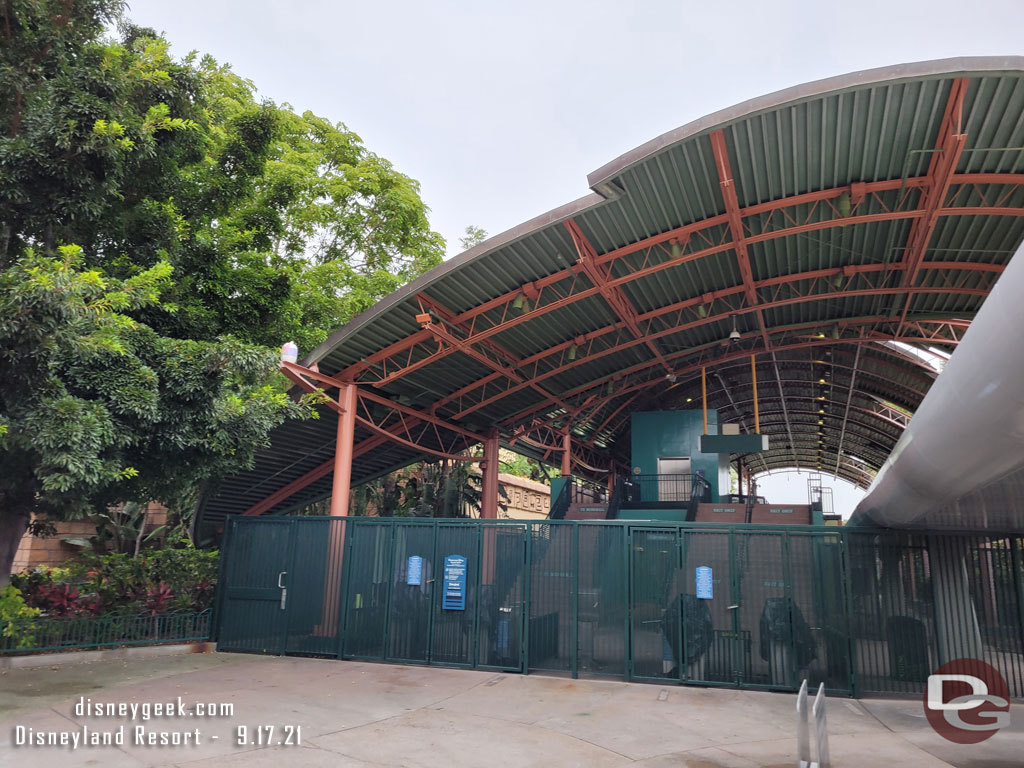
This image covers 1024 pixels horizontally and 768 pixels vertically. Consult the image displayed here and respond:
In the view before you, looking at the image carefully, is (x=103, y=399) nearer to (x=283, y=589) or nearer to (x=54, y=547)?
(x=283, y=589)

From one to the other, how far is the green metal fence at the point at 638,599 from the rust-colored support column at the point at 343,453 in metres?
4.00

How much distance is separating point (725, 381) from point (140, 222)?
27492 millimetres

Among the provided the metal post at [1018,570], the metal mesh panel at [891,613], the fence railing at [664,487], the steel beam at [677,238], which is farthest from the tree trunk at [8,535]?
the fence railing at [664,487]

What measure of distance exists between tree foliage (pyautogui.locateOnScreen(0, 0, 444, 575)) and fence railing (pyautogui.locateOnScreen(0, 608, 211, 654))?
1.36 m

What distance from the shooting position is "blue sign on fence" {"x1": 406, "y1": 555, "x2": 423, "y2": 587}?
12.5 metres

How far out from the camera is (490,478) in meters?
24.5

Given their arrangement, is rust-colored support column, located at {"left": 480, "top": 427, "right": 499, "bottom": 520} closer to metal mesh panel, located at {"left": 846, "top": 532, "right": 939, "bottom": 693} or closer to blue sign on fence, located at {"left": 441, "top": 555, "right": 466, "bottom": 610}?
blue sign on fence, located at {"left": 441, "top": 555, "right": 466, "bottom": 610}

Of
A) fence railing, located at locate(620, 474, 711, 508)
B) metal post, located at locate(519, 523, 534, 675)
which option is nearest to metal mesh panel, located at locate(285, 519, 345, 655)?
metal post, located at locate(519, 523, 534, 675)

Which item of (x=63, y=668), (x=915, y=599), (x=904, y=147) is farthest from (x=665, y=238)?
(x=63, y=668)

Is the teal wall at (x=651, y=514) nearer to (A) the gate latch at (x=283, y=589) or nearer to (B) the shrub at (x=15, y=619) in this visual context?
(A) the gate latch at (x=283, y=589)

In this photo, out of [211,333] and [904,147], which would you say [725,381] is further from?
[211,333]

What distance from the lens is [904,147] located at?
531 inches

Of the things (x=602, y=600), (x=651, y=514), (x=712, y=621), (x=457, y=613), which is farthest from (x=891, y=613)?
(x=651, y=514)

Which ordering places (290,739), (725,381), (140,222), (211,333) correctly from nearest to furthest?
1. (290,739)
2. (140,222)
3. (211,333)
4. (725,381)
